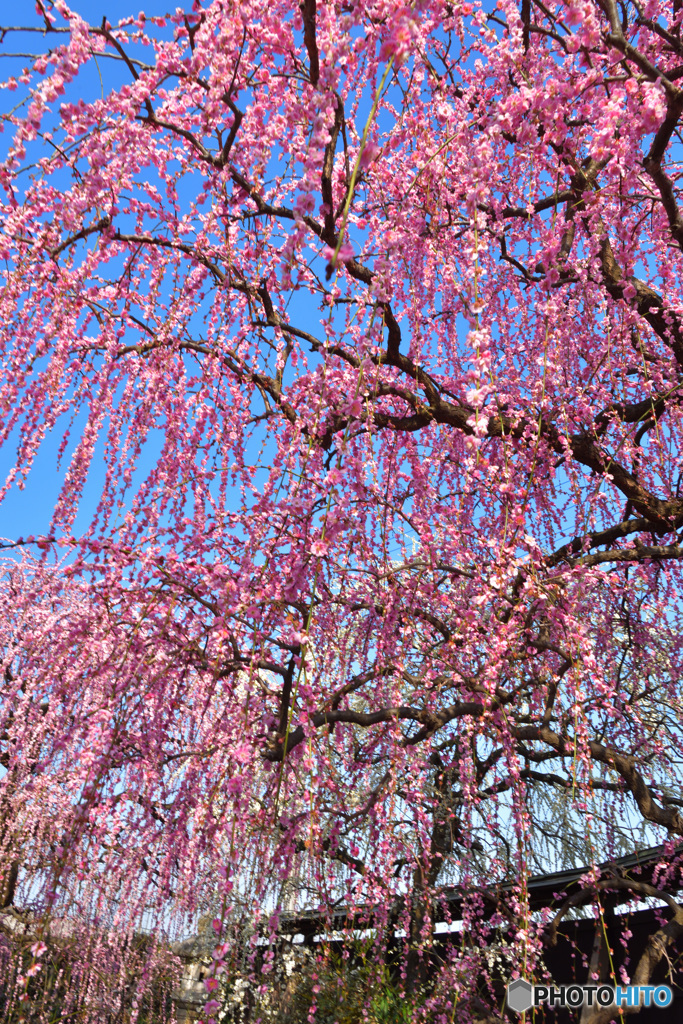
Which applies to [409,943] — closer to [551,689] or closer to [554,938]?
[554,938]

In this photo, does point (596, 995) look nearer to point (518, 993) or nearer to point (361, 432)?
point (518, 993)

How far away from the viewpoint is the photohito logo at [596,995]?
16.1 ft

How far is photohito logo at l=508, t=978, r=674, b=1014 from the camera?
4.92 metres

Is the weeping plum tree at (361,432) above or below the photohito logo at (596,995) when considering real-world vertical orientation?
above

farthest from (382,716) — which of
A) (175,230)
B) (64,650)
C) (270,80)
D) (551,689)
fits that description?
(270,80)

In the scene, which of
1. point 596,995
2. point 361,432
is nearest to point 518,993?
point 596,995

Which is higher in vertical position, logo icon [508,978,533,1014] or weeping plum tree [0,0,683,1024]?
weeping plum tree [0,0,683,1024]

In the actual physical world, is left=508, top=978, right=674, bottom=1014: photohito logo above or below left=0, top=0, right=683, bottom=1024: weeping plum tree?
below

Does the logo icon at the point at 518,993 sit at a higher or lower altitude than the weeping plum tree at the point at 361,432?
lower

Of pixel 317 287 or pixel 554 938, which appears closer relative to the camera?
pixel 317 287

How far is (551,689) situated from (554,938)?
1.80 meters

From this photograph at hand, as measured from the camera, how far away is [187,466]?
494 cm

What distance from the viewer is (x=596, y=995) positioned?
5.02m

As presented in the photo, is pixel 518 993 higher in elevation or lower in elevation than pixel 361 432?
lower
